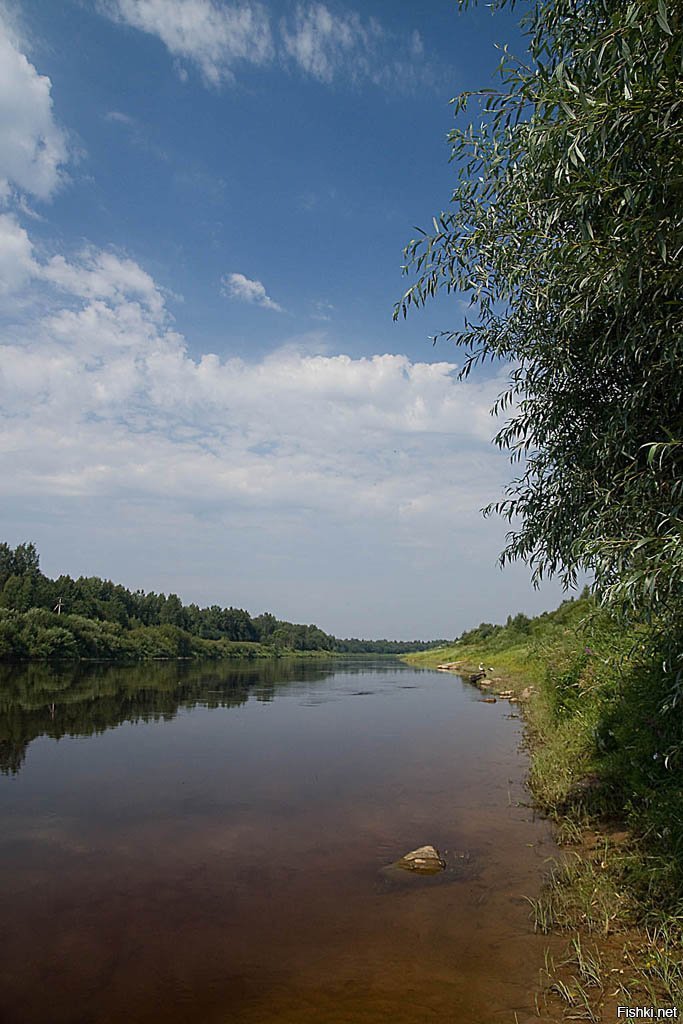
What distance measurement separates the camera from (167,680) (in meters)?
53.5

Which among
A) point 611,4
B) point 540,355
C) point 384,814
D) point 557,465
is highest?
point 611,4

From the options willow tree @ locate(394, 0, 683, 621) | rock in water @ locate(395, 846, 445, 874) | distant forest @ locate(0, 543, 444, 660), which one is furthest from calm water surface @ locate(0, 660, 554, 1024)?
distant forest @ locate(0, 543, 444, 660)

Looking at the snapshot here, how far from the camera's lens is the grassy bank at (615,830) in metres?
6.46

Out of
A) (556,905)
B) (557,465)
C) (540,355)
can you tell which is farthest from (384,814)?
(540,355)

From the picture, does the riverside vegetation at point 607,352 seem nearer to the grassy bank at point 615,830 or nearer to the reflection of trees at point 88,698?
the grassy bank at point 615,830

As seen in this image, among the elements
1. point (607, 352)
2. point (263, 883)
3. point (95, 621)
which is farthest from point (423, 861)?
point (95, 621)

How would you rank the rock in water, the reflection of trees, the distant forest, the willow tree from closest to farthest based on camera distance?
the willow tree → the rock in water → the reflection of trees → the distant forest

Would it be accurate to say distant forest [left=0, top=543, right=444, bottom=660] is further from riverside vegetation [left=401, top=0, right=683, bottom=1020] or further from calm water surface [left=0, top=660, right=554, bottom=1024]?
riverside vegetation [left=401, top=0, right=683, bottom=1020]

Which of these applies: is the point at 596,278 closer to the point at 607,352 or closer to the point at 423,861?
the point at 607,352

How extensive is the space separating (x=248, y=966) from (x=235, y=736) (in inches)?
722

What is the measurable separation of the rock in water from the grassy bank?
1876 millimetres

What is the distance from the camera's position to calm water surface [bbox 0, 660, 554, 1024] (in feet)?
22.4

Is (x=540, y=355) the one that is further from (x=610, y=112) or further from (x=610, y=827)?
(x=610, y=827)

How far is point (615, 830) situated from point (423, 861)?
3.16m
